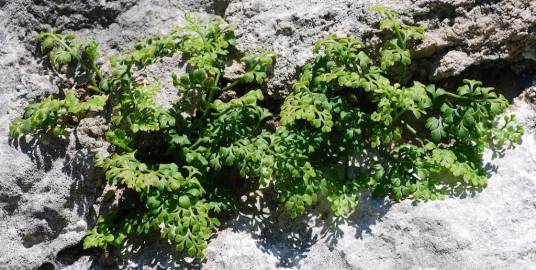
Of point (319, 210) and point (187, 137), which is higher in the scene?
point (187, 137)

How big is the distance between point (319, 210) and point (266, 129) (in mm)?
861

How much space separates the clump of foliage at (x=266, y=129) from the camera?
4.48m

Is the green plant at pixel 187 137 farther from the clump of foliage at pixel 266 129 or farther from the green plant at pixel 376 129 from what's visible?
the green plant at pixel 376 129

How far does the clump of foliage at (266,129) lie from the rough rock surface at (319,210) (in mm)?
152

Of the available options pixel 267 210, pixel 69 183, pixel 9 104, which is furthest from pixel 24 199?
pixel 267 210

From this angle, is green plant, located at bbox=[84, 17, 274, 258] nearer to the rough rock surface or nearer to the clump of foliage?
the clump of foliage

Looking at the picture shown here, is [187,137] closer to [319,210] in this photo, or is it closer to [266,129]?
[266,129]

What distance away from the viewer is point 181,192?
176 inches

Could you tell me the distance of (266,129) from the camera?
511 cm

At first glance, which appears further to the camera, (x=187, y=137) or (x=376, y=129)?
(x=187, y=137)

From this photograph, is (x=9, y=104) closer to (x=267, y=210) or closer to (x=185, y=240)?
(x=185, y=240)

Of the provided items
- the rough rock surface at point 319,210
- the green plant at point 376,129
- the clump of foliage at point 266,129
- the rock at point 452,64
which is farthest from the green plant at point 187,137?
the rock at point 452,64

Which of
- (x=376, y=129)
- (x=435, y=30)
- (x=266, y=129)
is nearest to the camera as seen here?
(x=376, y=129)

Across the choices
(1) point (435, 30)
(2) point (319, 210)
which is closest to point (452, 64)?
(1) point (435, 30)
